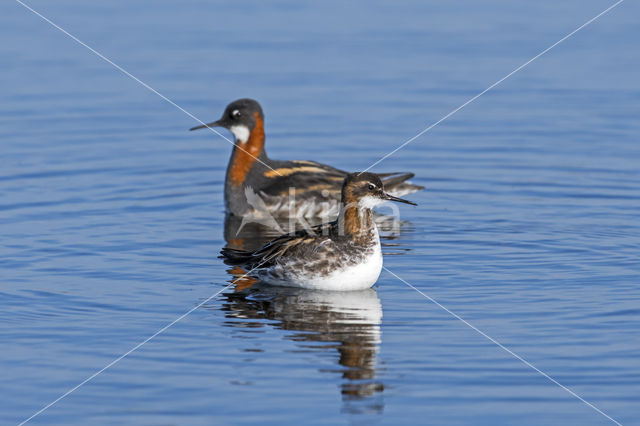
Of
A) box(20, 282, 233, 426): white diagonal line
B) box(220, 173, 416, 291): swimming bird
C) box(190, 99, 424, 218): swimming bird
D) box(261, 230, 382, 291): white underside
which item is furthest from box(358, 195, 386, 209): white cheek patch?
box(190, 99, 424, 218): swimming bird

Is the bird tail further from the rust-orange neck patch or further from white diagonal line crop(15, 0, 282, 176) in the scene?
white diagonal line crop(15, 0, 282, 176)

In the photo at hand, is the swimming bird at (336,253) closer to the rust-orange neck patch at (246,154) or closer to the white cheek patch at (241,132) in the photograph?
the rust-orange neck patch at (246,154)

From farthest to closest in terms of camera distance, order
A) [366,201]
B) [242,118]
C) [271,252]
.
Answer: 1. [242,118]
2. [366,201]
3. [271,252]

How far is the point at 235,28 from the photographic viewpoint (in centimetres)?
3005

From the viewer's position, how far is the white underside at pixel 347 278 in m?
13.5

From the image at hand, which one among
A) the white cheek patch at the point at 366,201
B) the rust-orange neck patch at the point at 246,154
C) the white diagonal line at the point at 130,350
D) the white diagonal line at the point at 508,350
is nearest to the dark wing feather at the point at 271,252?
the white diagonal line at the point at 130,350

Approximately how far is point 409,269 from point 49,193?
7.34 m

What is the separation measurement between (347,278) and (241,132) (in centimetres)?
644

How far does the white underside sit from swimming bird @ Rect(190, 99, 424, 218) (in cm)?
473

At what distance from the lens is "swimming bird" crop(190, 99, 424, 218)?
18500 millimetres

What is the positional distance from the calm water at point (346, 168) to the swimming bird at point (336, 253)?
12.2 inches

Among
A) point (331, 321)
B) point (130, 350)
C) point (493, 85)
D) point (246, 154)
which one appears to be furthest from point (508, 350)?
point (493, 85)

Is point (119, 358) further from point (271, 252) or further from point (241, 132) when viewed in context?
point (241, 132)

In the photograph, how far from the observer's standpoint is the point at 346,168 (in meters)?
20.4
